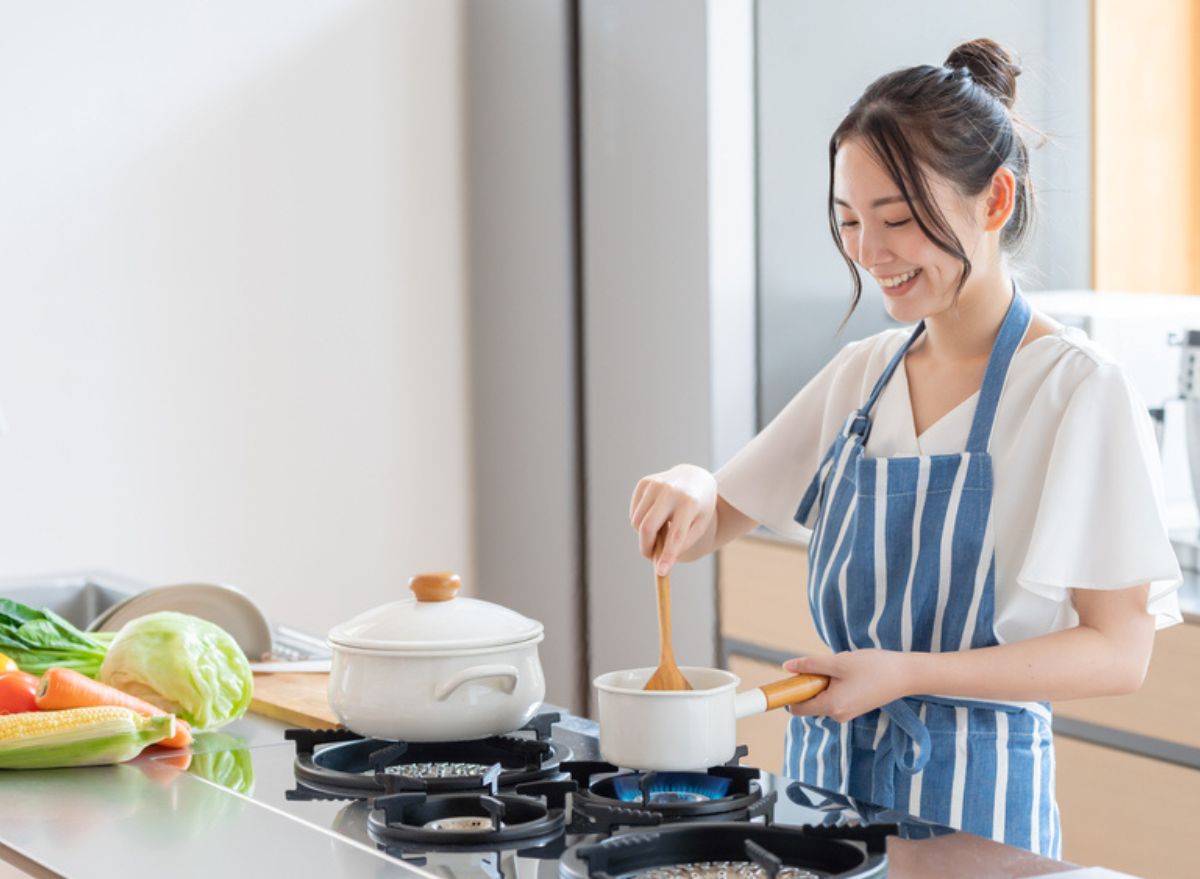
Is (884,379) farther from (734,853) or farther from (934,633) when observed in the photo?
(734,853)

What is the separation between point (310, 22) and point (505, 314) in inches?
31.6

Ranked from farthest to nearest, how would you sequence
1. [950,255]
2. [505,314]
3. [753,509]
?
1. [505,314]
2. [753,509]
3. [950,255]

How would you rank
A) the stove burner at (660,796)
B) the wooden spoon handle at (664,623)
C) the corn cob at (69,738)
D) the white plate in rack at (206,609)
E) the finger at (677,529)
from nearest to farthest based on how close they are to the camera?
1. the stove burner at (660,796)
2. the wooden spoon handle at (664,623)
3. the corn cob at (69,738)
4. the finger at (677,529)
5. the white plate in rack at (206,609)

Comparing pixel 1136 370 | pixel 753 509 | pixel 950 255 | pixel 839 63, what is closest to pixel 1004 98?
pixel 950 255

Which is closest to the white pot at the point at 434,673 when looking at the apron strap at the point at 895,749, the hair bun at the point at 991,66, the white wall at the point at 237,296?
the apron strap at the point at 895,749

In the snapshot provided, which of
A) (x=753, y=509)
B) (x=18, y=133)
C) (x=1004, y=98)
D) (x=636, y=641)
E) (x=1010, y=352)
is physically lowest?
(x=636, y=641)

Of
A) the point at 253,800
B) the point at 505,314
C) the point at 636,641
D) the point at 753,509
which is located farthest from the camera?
the point at 505,314

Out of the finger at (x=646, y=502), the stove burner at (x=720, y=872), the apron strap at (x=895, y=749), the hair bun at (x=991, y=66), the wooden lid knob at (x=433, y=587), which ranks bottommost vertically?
the apron strap at (x=895, y=749)

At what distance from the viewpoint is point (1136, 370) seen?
2.95 metres

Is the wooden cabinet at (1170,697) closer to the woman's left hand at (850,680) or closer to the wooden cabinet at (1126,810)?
the wooden cabinet at (1126,810)

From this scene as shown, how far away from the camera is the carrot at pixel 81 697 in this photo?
1.39m

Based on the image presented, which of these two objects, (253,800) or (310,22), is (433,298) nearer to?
(310,22)

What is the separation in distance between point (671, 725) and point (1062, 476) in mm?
470

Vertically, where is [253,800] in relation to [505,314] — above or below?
below
